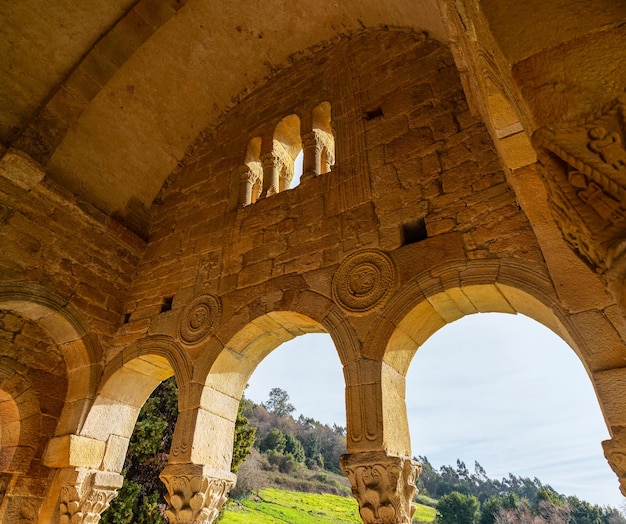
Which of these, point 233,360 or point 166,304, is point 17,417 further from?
point 233,360

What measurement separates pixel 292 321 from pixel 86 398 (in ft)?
7.46

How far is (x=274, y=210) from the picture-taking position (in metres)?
4.19

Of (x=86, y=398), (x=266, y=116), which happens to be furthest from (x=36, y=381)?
(x=266, y=116)

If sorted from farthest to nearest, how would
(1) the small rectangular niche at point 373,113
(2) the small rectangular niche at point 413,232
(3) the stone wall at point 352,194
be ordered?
(1) the small rectangular niche at point 373,113
(2) the small rectangular niche at point 413,232
(3) the stone wall at point 352,194

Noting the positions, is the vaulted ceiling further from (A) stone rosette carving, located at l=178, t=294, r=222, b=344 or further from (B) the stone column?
(A) stone rosette carving, located at l=178, t=294, r=222, b=344

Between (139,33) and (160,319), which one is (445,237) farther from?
(139,33)

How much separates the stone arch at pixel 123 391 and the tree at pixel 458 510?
1074 cm

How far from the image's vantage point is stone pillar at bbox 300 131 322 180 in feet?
14.0

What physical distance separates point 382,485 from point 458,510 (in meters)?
11.5

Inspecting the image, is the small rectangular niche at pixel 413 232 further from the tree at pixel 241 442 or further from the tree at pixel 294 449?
the tree at pixel 294 449

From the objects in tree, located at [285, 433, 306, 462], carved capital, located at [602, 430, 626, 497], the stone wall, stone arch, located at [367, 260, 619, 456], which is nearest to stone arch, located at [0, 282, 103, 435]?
the stone wall

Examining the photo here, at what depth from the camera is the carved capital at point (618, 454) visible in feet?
6.05

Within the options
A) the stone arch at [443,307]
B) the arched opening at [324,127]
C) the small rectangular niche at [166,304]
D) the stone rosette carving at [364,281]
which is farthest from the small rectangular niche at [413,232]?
the small rectangular niche at [166,304]

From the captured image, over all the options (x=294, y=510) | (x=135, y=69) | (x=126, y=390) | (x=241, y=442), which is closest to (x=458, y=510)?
(x=294, y=510)
